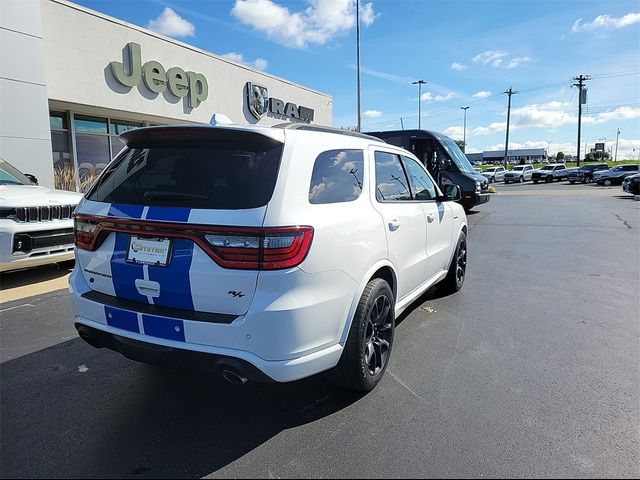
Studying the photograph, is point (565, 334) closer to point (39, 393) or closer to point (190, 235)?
point (190, 235)

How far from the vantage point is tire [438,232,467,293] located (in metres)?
5.49

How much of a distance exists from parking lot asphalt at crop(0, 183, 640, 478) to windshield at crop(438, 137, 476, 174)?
9.04 m

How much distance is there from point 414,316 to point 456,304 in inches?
28.3

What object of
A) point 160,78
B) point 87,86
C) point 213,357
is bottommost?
point 213,357

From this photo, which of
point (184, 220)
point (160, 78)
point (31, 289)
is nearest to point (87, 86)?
point (160, 78)

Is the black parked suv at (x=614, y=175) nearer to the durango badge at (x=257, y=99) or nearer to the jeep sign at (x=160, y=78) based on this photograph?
the durango badge at (x=257, y=99)

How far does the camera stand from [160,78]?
1480 centimetres

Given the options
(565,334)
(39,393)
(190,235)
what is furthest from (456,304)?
(39,393)

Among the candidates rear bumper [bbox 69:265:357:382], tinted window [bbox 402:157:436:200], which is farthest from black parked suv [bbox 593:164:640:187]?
rear bumper [bbox 69:265:357:382]

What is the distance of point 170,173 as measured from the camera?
8.99 ft

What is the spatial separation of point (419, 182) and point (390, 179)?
0.83 m

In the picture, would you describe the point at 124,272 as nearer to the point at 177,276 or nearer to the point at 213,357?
the point at 177,276

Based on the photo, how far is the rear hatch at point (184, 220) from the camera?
2383 millimetres

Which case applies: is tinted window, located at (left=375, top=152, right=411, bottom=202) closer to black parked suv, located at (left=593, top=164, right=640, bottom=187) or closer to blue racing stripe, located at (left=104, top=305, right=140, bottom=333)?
blue racing stripe, located at (left=104, top=305, right=140, bottom=333)
